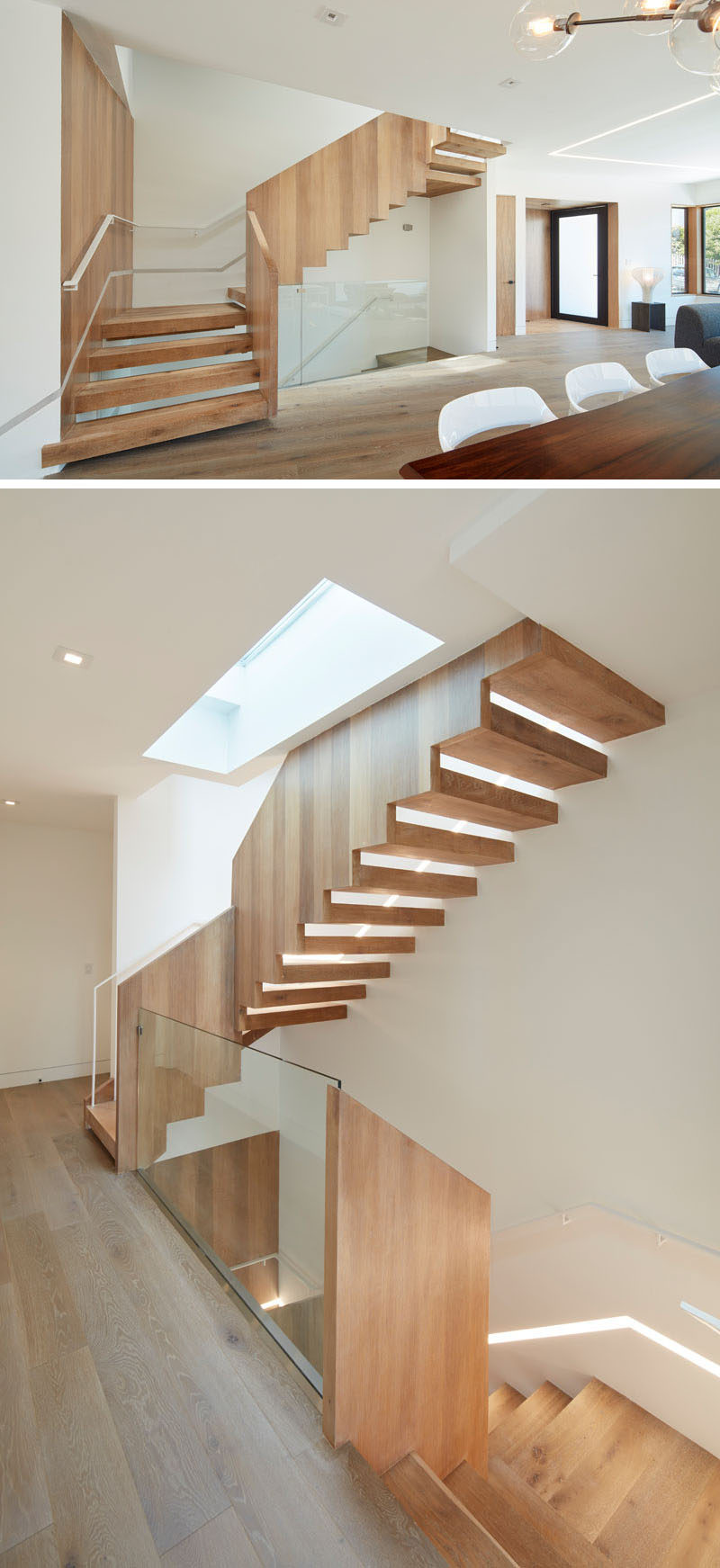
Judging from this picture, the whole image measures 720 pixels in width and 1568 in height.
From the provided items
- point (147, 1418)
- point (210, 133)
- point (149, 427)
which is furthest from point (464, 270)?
point (147, 1418)

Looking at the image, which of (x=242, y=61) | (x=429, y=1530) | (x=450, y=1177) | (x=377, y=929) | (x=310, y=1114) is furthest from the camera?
(x=377, y=929)

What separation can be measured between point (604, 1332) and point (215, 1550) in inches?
123

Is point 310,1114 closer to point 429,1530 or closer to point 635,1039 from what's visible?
point 429,1530

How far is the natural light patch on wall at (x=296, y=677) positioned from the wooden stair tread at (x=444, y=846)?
2.14 ft

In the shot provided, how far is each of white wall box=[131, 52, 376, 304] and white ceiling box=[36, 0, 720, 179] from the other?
7.59ft

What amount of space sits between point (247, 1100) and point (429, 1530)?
5.21 ft

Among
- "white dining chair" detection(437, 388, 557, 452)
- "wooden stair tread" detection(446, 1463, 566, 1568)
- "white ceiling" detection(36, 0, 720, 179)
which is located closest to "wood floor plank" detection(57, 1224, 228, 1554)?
"wooden stair tread" detection(446, 1463, 566, 1568)

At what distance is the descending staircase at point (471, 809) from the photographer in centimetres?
302

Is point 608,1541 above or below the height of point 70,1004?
below

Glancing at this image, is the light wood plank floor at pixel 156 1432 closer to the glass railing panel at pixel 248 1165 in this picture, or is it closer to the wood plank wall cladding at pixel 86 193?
the glass railing panel at pixel 248 1165

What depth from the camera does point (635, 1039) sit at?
3828 mm

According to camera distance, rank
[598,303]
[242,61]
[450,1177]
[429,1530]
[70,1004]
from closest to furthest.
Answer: [429,1530], [450,1177], [242,61], [598,303], [70,1004]

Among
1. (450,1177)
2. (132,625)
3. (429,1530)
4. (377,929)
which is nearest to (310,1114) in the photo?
(450,1177)

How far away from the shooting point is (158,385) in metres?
3.73
